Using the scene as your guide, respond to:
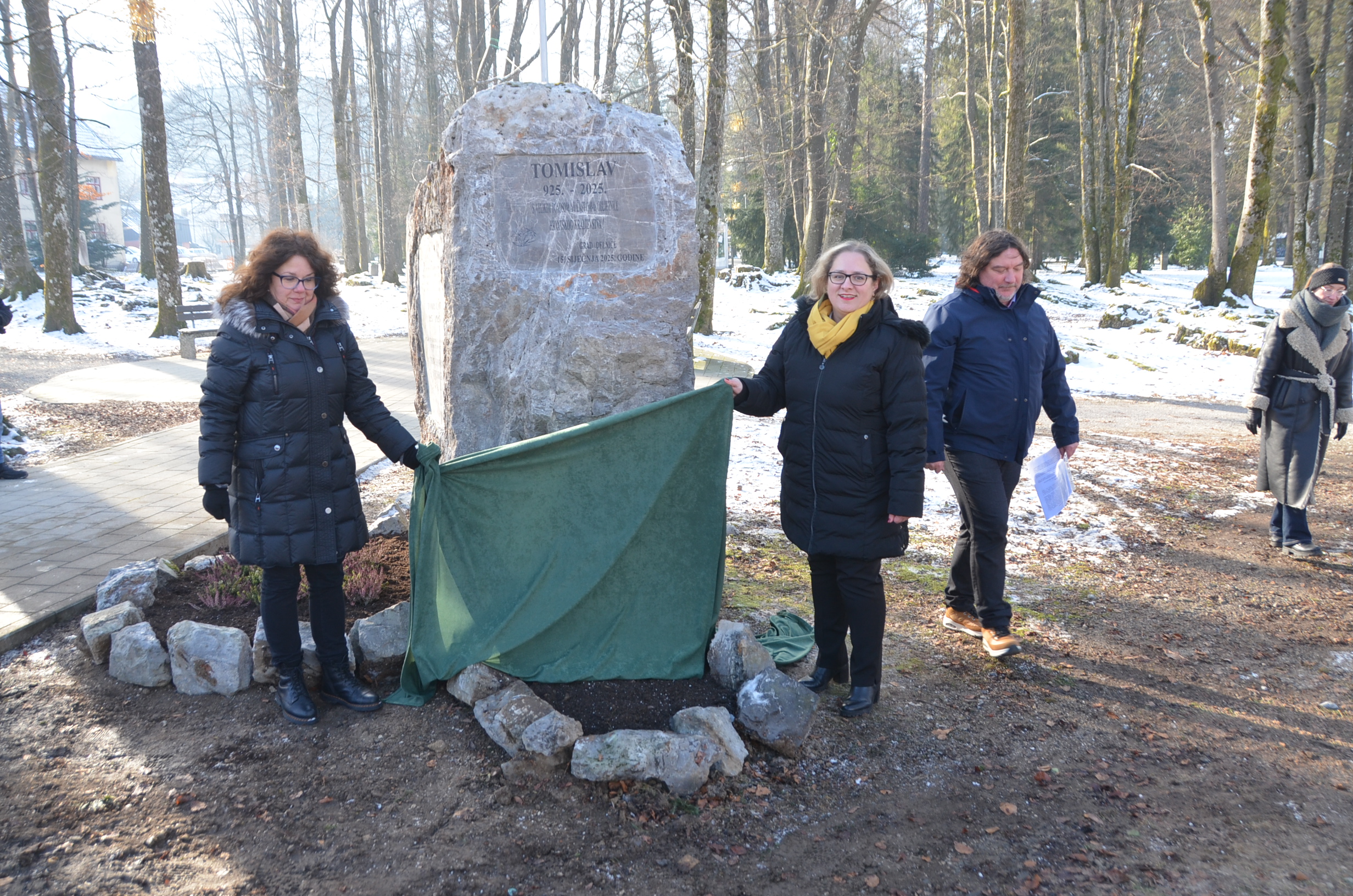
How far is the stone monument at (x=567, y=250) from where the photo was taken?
13.3 feet

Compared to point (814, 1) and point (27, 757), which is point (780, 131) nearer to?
point (814, 1)

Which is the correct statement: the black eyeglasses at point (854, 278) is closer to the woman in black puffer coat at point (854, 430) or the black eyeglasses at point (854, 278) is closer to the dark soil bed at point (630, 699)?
the woman in black puffer coat at point (854, 430)

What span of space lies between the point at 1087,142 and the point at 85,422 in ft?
76.8

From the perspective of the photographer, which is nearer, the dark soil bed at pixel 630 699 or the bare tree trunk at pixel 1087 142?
the dark soil bed at pixel 630 699

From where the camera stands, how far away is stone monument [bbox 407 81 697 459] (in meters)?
4.04

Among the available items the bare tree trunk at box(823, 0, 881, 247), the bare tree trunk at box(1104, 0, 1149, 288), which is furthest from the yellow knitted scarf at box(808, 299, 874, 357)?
the bare tree trunk at box(1104, 0, 1149, 288)

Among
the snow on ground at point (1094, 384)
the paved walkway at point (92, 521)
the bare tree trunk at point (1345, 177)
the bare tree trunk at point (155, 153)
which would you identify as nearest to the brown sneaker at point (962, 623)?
the snow on ground at point (1094, 384)

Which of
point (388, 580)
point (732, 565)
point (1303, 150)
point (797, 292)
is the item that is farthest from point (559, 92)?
point (1303, 150)

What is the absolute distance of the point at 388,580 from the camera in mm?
4652

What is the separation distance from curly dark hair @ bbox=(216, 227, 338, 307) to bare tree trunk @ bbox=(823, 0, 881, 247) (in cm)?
1569

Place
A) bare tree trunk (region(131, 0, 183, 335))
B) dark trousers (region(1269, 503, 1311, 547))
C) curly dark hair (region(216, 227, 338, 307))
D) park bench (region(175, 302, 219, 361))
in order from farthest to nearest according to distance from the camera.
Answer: park bench (region(175, 302, 219, 361)) < bare tree trunk (region(131, 0, 183, 335)) < dark trousers (region(1269, 503, 1311, 547)) < curly dark hair (region(216, 227, 338, 307))

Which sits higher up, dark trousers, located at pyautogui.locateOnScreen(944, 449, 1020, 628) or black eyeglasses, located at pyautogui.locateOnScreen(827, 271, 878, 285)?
black eyeglasses, located at pyautogui.locateOnScreen(827, 271, 878, 285)

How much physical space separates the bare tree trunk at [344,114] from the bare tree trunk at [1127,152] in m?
22.1

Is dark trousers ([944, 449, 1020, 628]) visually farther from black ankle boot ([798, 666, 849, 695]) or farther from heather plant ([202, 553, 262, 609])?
heather plant ([202, 553, 262, 609])
